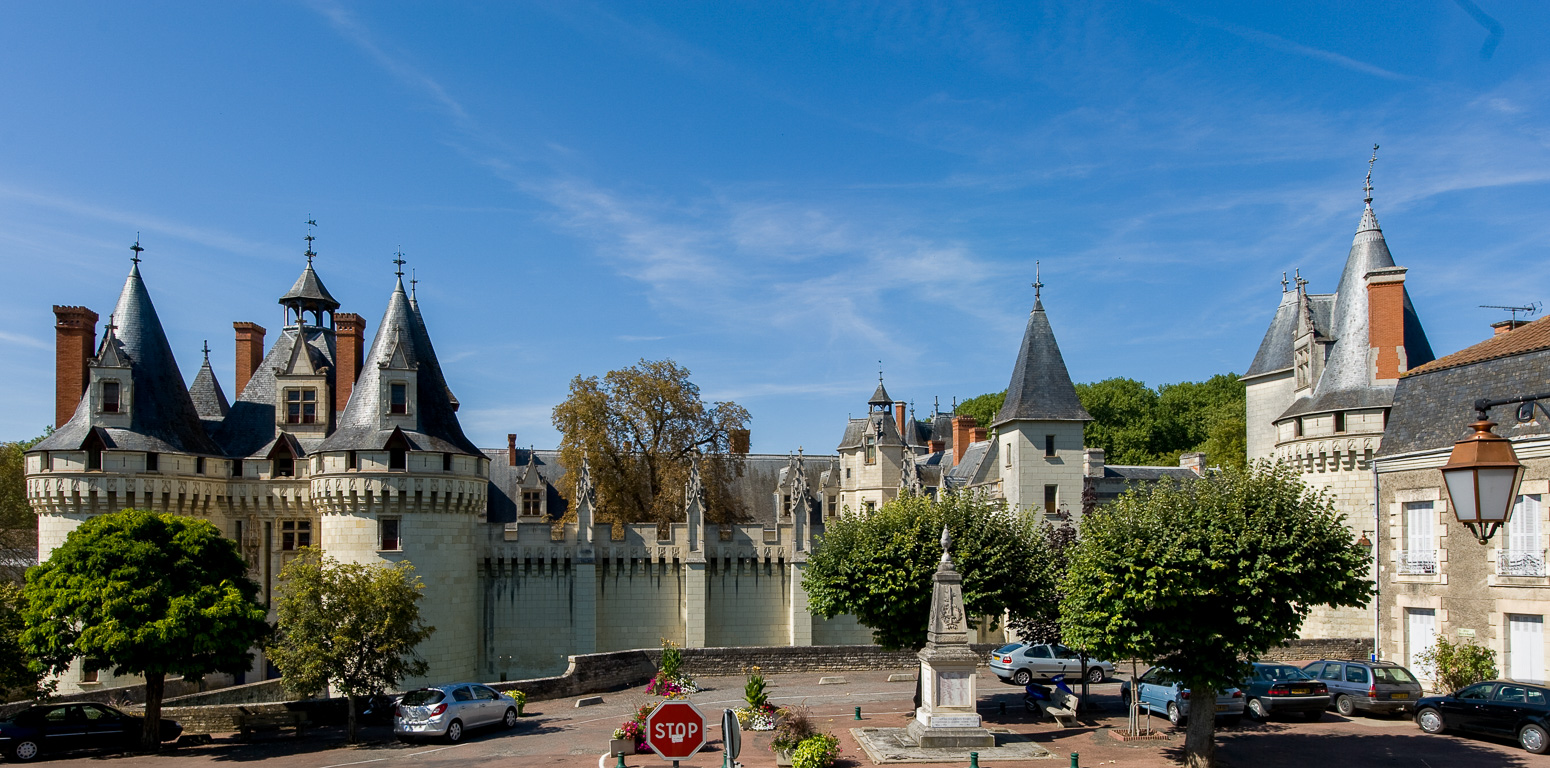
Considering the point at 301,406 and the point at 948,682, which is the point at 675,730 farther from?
the point at 301,406

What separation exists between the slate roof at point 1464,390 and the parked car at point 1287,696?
6557 millimetres

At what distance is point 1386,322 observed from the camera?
30094 mm

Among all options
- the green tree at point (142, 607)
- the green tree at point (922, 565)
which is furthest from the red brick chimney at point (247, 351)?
the green tree at point (922, 565)

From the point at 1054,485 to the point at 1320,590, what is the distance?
18929mm

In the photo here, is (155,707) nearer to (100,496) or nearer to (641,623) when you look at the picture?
(100,496)

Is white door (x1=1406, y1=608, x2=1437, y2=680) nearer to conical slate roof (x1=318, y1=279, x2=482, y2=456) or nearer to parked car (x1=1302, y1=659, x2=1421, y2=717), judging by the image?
parked car (x1=1302, y1=659, x2=1421, y2=717)

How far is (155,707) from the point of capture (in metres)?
23.1

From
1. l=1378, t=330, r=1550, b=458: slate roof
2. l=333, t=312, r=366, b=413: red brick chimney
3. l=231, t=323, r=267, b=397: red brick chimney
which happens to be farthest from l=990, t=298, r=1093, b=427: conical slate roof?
→ l=231, t=323, r=267, b=397: red brick chimney

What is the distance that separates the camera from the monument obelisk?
19.6 metres

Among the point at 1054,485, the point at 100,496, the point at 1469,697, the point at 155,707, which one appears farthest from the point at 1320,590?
the point at 100,496

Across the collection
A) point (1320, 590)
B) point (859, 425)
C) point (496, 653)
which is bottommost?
point (496, 653)

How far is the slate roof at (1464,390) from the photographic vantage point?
22.8 metres

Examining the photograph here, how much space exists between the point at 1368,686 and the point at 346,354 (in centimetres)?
3124

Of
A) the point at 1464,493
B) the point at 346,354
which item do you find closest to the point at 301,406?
the point at 346,354
